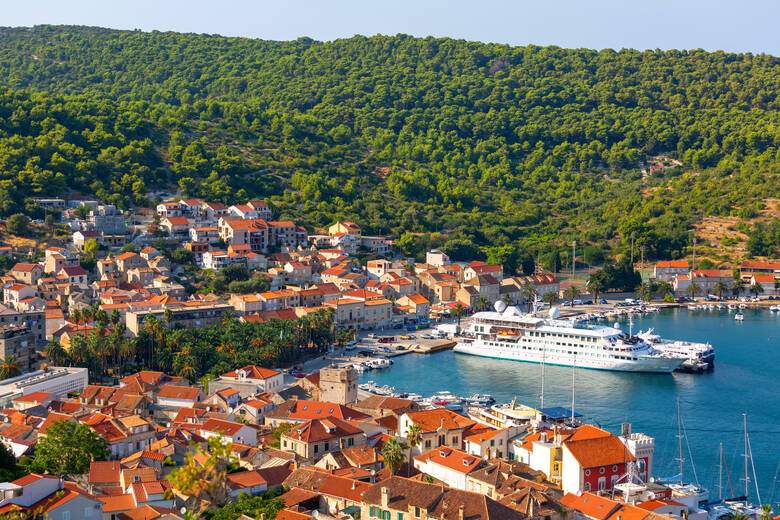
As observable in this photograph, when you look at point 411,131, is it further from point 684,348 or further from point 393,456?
point 393,456

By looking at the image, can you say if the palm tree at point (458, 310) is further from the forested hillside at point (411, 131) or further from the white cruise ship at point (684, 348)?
the forested hillside at point (411, 131)

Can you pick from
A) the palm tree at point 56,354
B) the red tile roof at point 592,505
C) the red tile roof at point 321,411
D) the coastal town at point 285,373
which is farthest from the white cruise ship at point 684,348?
the palm tree at point 56,354

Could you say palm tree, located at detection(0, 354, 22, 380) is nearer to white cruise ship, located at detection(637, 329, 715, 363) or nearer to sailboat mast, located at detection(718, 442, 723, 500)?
sailboat mast, located at detection(718, 442, 723, 500)

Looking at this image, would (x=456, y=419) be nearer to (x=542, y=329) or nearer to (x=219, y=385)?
(x=219, y=385)

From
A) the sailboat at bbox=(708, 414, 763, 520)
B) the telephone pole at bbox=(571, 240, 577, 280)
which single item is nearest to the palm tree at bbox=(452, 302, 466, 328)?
the telephone pole at bbox=(571, 240, 577, 280)

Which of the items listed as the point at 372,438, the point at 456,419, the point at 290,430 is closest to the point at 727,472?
the point at 456,419

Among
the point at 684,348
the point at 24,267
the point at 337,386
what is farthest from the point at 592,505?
the point at 24,267
